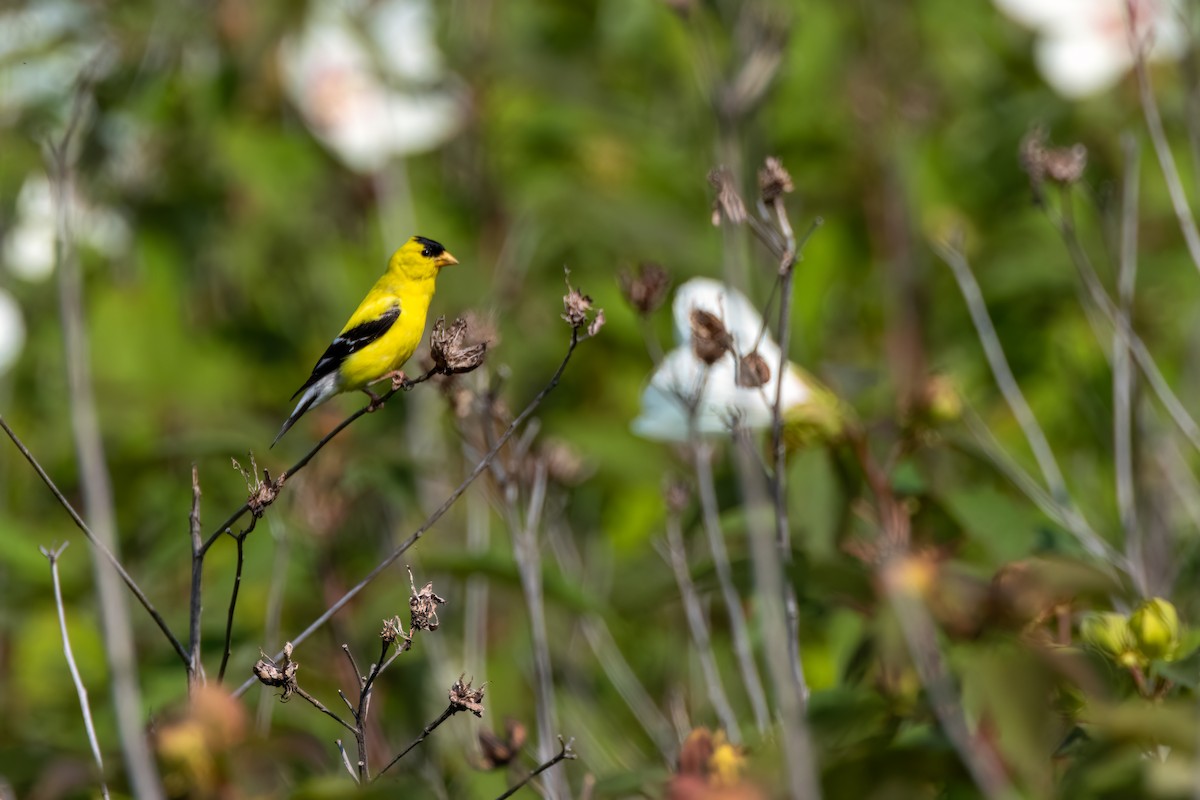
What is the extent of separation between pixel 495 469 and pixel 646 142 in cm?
168

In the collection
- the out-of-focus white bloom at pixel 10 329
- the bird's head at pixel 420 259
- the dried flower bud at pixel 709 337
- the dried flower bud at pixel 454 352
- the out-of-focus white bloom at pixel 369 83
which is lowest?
the dried flower bud at pixel 454 352

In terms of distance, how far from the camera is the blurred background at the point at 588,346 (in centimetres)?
151

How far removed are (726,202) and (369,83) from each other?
253cm

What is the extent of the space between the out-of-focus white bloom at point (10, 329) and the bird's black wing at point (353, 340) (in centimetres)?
173

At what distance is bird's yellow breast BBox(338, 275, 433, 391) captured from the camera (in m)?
1.48

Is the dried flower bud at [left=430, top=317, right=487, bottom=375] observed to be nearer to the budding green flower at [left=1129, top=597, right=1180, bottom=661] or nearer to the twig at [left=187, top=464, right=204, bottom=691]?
the twig at [left=187, top=464, right=204, bottom=691]

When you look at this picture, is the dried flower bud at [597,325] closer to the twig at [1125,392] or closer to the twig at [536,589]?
the twig at [536,589]

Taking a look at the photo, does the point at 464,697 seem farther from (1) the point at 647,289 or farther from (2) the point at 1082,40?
(2) the point at 1082,40

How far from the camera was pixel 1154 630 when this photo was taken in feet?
4.08

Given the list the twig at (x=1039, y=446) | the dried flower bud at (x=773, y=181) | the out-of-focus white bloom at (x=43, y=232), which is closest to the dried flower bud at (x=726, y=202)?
the dried flower bud at (x=773, y=181)

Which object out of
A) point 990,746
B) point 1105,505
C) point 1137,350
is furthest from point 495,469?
point 1105,505

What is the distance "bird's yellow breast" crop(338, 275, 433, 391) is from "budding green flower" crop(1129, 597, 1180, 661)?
665mm

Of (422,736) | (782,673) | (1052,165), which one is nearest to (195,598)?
(422,736)

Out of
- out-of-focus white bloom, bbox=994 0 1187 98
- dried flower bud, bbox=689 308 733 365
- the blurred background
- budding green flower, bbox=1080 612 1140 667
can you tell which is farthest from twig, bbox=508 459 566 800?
out-of-focus white bloom, bbox=994 0 1187 98
